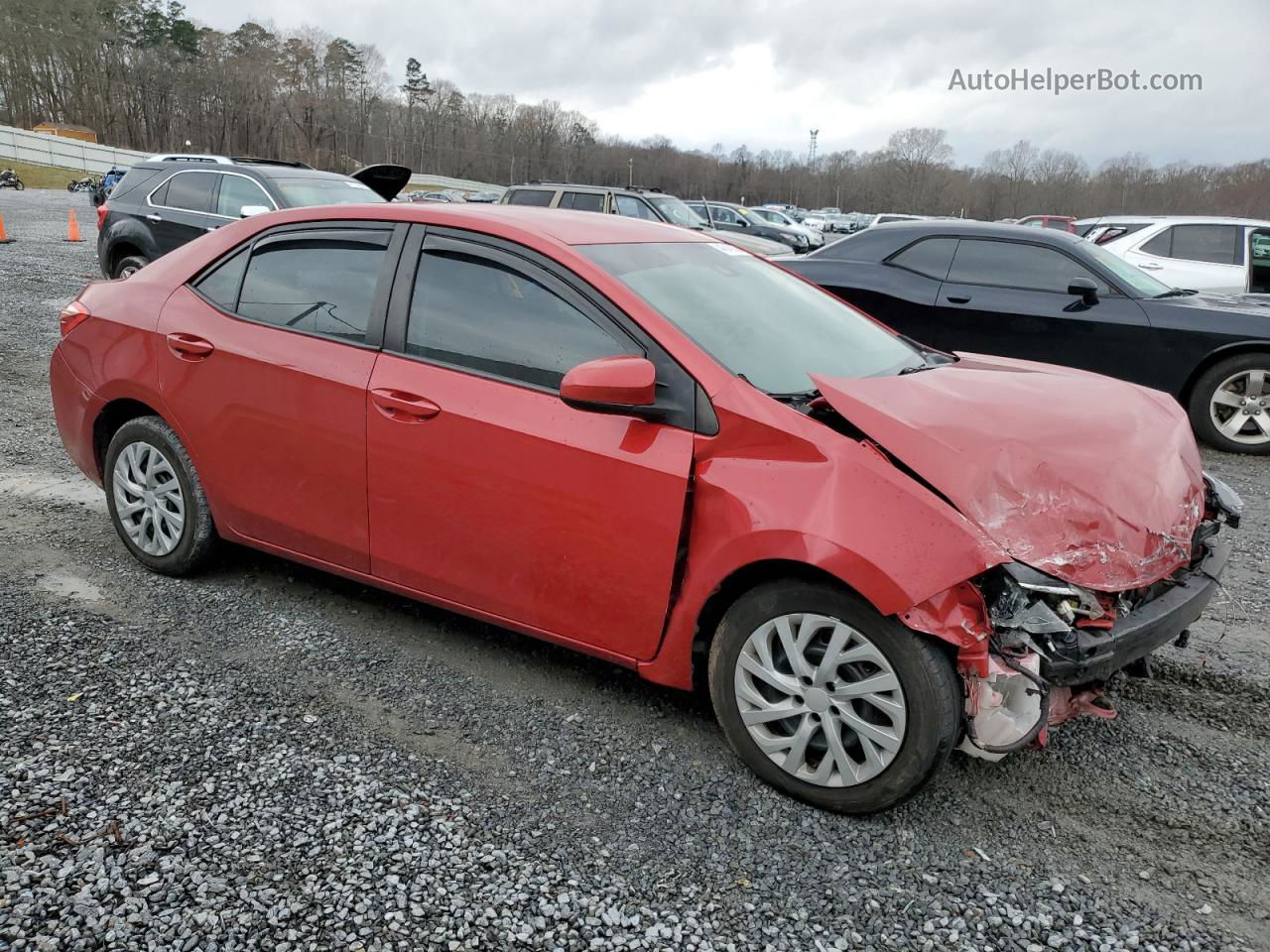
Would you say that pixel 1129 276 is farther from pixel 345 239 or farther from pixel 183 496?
pixel 183 496

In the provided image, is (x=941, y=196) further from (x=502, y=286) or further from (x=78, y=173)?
(x=502, y=286)

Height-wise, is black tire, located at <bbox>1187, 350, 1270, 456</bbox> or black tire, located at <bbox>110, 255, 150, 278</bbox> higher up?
black tire, located at <bbox>110, 255, 150, 278</bbox>

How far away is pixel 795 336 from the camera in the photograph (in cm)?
337

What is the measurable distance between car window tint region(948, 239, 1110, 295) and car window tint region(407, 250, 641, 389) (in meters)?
5.53

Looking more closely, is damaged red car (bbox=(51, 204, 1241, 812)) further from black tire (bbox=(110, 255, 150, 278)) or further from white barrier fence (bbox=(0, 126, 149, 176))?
white barrier fence (bbox=(0, 126, 149, 176))

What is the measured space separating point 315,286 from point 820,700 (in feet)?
7.97

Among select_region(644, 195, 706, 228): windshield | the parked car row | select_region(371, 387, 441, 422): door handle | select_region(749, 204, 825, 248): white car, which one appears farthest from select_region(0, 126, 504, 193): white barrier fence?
select_region(371, 387, 441, 422): door handle

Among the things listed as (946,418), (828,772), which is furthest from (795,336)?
(828,772)

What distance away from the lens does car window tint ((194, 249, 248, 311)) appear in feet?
12.6

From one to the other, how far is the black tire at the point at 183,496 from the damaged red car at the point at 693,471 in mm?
19

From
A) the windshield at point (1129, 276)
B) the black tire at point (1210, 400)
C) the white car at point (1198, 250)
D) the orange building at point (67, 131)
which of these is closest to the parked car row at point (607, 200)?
the white car at point (1198, 250)

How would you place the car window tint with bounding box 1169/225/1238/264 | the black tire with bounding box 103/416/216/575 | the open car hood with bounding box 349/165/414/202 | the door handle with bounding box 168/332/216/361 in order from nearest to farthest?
the door handle with bounding box 168/332/216/361 < the black tire with bounding box 103/416/216/575 < the open car hood with bounding box 349/165/414/202 < the car window tint with bounding box 1169/225/1238/264

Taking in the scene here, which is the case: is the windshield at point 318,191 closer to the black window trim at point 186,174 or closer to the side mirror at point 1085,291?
the black window trim at point 186,174

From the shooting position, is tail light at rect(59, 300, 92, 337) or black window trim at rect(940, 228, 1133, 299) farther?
black window trim at rect(940, 228, 1133, 299)
